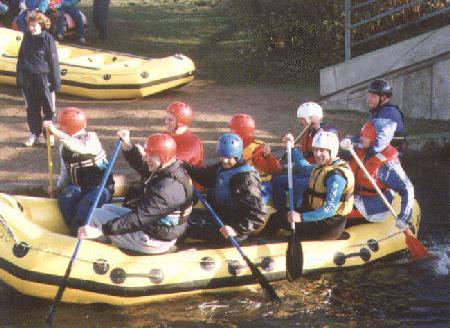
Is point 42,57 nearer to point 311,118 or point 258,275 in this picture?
point 311,118

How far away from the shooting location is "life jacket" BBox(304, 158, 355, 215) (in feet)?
29.2

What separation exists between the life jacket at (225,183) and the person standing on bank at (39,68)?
3.78 m

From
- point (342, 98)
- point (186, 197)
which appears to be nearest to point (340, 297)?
point (186, 197)

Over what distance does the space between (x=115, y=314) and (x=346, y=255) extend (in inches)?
93.9

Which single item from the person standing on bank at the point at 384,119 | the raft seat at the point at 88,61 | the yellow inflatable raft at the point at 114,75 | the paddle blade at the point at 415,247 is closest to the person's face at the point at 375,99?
the person standing on bank at the point at 384,119

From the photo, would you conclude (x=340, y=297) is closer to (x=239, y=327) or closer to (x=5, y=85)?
(x=239, y=327)

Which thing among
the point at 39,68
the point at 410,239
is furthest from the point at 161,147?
the point at 39,68

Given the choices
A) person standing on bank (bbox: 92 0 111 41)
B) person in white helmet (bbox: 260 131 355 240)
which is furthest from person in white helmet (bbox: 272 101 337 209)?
person standing on bank (bbox: 92 0 111 41)

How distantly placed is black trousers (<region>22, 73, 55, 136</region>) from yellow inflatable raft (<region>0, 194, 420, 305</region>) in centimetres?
319

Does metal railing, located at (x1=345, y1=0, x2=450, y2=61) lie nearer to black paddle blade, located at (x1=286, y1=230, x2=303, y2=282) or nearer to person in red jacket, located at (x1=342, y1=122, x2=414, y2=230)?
person in red jacket, located at (x1=342, y1=122, x2=414, y2=230)

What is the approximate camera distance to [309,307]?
27.8ft

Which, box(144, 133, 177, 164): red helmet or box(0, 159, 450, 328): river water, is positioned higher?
box(144, 133, 177, 164): red helmet

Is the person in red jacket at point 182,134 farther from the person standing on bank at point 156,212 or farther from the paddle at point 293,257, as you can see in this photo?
the paddle at point 293,257

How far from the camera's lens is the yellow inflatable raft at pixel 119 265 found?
8258mm
